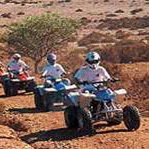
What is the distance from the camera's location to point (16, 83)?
21703 millimetres

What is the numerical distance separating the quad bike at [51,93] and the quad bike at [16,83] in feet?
10.2

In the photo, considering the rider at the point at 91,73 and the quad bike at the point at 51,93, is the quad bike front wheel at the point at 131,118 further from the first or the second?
the quad bike at the point at 51,93

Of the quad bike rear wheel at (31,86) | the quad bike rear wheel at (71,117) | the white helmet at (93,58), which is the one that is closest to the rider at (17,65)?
the quad bike rear wheel at (31,86)

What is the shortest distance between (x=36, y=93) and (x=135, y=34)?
29.1 metres

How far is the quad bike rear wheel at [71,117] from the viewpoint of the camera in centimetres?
1438

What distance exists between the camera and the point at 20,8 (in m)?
77.7

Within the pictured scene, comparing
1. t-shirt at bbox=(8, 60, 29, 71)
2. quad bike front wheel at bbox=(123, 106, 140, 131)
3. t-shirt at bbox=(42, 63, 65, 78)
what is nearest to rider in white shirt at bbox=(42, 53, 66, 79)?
t-shirt at bbox=(42, 63, 65, 78)

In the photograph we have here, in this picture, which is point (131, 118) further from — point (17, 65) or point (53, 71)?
point (17, 65)

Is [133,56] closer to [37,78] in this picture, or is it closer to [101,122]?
[37,78]

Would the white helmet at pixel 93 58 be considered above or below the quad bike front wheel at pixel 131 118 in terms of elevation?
above

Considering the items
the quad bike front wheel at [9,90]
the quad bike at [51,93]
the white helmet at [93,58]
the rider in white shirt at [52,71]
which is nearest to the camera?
the white helmet at [93,58]

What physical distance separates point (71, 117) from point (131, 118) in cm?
156

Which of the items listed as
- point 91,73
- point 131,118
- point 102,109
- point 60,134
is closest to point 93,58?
point 91,73

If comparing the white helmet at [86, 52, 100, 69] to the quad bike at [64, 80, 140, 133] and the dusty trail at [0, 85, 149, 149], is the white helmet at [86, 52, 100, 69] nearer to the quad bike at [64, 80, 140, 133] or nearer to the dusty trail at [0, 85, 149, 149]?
the quad bike at [64, 80, 140, 133]
